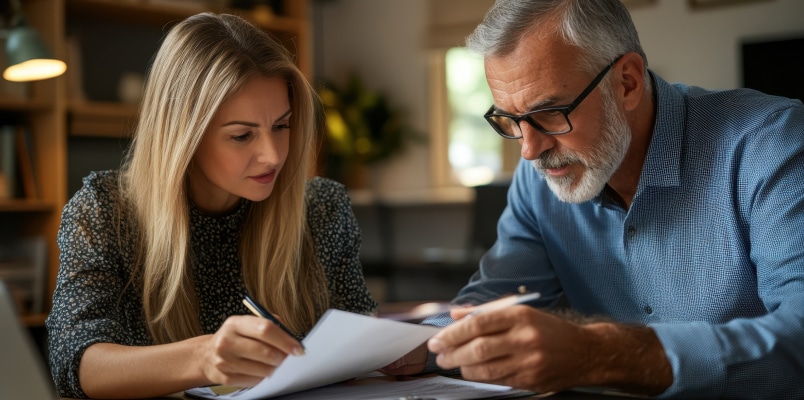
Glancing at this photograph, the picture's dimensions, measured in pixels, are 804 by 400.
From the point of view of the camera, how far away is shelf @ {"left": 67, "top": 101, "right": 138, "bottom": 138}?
4.07 metres

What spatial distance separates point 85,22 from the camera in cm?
438

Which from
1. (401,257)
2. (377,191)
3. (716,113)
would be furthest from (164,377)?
(377,191)

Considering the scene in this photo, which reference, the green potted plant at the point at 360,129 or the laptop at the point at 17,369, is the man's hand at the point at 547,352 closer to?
the laptop at the point at 17,369

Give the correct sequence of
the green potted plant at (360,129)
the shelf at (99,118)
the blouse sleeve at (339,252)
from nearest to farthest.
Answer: the blouse sleeve at (339,252), the shelf at (99,118), the green potted plant at (360,129)

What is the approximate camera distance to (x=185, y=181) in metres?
1.65

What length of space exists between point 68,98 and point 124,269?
2839 millimetres

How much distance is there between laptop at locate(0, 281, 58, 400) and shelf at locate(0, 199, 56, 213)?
304 cm

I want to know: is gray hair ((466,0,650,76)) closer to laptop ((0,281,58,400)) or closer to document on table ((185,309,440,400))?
document on table ((185,309,440,400))

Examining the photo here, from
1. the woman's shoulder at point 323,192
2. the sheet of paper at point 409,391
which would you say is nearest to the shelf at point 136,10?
the woman's shoulder at point 323,192

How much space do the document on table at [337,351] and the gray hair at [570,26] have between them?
575 millimetres

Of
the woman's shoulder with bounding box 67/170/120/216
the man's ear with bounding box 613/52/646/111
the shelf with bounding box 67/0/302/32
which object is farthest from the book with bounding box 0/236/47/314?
the man's ear with bounding box 613/52/646/111

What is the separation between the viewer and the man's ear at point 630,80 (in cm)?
149

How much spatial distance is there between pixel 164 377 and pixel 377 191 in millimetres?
5011

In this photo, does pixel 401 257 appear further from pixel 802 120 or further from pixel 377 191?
pixel 802 120
